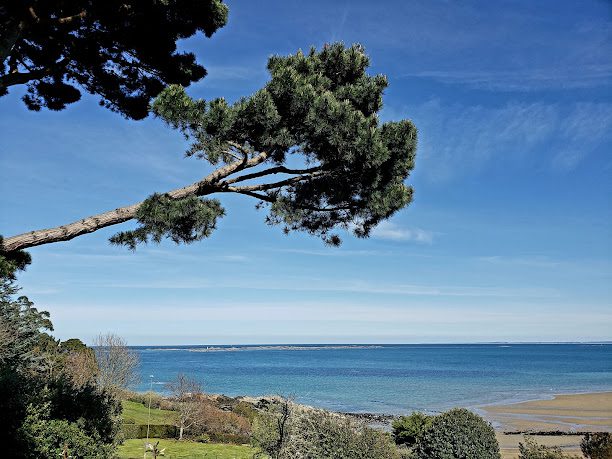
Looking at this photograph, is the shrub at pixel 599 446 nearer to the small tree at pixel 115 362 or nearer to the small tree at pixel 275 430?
the small tree at pixel 275 430

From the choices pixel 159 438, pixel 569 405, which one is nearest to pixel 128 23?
pixel 159 438

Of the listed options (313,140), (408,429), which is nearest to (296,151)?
(313,140)

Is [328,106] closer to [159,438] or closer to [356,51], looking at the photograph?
[356,51]

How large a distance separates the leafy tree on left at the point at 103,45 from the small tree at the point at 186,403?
860 inches

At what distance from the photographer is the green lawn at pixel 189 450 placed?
19672 millimetres

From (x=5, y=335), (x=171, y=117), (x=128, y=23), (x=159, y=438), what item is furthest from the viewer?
(x=159, y=438)

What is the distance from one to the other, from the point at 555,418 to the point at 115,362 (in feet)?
94.7

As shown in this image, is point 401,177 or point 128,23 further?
point 401,177

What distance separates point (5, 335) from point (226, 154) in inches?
767

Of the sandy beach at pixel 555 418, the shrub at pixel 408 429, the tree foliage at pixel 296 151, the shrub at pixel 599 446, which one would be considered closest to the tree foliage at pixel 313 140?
the tree foliage at pixel 296 151

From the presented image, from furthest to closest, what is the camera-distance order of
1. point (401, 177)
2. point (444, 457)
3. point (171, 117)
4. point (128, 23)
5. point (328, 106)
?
point (444, 457), point (401, 177), point (128, 23), point (328, 106), point (171, 117)

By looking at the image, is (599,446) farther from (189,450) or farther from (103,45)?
(189,450)

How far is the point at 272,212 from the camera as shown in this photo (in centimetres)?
825

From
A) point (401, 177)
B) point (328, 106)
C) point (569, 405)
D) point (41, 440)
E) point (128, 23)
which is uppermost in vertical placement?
point (128, 23)
